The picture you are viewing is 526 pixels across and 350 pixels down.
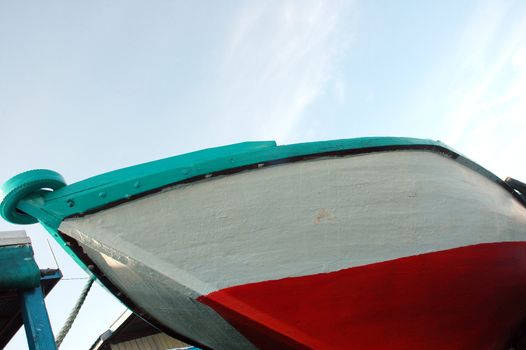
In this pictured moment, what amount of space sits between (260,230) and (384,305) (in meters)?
1.10

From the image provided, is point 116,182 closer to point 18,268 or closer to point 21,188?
point 21,188

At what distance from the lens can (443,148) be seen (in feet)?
14.0

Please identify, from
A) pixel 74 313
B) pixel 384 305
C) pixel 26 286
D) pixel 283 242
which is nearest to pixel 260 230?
pixel 283 242

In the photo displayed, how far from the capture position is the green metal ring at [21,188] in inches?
107

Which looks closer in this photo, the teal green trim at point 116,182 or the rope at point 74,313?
the teal green trim at point 116,182

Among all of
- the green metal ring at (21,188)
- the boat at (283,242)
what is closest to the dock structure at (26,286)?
the boat at (283,242)

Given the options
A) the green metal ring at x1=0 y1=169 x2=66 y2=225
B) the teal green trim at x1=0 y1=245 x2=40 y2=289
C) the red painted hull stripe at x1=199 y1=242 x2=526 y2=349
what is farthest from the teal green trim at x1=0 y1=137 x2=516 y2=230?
the teal green trim at x1=0 y1=245 x2=40 y2=289

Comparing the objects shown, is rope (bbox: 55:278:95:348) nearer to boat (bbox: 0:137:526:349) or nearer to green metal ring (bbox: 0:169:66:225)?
boat (bbox: 0:137:526:349)

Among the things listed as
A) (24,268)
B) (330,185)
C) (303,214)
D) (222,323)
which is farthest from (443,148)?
(24,268)

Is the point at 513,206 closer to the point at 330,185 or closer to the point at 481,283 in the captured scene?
the point at 481,283

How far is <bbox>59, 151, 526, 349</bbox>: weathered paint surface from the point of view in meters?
2.82

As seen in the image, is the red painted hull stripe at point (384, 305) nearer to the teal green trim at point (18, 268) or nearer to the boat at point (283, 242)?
the boat at point (283, 242)

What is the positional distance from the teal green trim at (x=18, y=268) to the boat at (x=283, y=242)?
70cm

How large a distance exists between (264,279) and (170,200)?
807 millimetres
